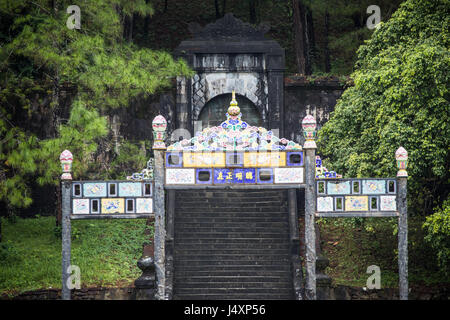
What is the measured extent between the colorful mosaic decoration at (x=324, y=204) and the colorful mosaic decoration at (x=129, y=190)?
A: 3035mm

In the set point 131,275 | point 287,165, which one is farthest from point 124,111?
point 287,165

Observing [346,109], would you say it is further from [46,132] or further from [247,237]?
[46,132]

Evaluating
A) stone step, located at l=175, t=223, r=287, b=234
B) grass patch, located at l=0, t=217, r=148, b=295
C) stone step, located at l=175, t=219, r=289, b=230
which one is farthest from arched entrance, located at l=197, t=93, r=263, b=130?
stone step, located at l=175, t=223, r=287, b=234

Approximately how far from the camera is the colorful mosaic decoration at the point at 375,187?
1025cm

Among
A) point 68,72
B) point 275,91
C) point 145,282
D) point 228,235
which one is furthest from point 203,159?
point 275,91

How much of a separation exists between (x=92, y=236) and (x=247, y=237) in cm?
375

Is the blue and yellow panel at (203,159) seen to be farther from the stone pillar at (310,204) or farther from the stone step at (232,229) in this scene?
the stone step at (232,229)

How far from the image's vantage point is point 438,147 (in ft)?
36.5

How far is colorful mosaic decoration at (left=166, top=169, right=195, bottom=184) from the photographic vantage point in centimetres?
1035

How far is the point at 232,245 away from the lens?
13.1 m

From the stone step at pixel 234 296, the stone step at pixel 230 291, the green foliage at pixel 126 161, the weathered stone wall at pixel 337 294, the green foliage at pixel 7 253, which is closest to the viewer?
the weathered stone wall at pixel 337 294

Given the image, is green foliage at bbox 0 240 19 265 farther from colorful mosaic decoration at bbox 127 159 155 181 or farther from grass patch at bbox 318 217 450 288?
grass patch at bbox 318 217 450 288

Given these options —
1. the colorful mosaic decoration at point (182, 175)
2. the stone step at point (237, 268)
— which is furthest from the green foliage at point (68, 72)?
the stone step at point (237, 268)

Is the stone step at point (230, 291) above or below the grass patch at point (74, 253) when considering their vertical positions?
below
